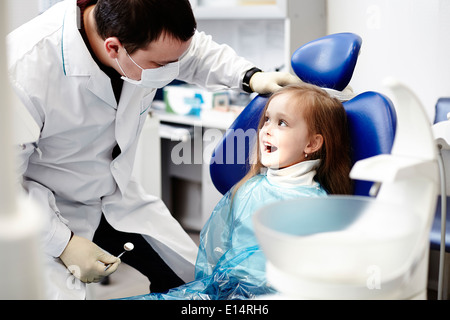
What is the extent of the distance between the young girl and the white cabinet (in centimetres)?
104

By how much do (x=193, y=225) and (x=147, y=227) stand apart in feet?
5.47

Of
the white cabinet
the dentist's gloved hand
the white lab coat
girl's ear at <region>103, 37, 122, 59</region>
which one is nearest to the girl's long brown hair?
the white lab coat

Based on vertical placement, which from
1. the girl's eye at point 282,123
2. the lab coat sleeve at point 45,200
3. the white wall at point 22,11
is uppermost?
the white wall at point 22,11

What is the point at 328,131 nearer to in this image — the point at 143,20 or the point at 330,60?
the point at 330,60

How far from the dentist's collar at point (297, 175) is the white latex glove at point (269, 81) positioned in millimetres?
254

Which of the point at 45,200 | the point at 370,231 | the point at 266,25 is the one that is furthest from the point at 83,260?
the point at 266,25

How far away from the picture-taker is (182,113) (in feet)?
10.1

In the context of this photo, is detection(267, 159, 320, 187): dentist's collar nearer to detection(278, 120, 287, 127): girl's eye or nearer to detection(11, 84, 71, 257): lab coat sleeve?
detection(278, 120, 287, 127): girl's eye

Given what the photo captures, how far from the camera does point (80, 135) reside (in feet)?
4.56

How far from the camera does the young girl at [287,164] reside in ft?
4.26

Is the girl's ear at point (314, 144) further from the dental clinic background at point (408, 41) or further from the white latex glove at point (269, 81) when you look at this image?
the dental clinic background at point (408, 41)

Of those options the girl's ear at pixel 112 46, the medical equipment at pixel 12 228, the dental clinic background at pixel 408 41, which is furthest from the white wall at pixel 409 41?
the medical equipment at pixel 12 228
